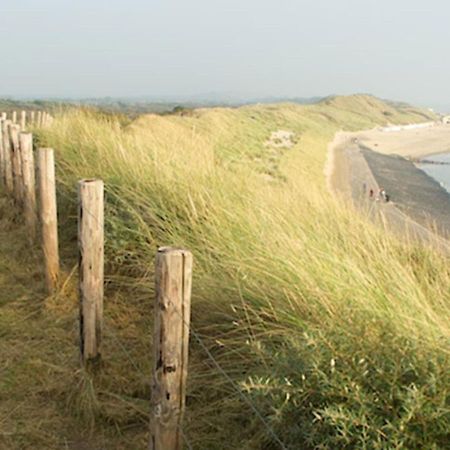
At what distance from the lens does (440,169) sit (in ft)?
137

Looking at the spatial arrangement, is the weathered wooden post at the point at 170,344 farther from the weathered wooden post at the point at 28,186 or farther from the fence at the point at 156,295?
the weathered wooden post at the point at 28,186

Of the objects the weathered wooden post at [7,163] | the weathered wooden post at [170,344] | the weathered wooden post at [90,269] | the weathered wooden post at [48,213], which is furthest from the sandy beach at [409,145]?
the weathered wooden post at [170,344]

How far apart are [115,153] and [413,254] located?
3732mm

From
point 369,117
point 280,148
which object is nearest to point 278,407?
point 280,148

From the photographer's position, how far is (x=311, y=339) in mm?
2295

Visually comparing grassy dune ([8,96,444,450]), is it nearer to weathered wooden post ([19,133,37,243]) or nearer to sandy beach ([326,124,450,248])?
weathered wooden post ([19,133,37,243])

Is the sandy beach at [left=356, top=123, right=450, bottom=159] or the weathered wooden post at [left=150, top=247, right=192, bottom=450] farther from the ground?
the weathered wooden post at [left=150, top=247, right=192, bottom=450]

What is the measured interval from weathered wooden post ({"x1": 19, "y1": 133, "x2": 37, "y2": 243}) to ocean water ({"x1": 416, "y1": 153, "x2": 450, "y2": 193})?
88.9ft

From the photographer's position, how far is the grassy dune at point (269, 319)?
221 cm

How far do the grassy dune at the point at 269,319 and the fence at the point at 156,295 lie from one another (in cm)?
17

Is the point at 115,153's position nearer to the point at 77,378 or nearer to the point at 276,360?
the point at 77,378

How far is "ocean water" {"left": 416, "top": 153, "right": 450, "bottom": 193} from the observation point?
34.0 metres

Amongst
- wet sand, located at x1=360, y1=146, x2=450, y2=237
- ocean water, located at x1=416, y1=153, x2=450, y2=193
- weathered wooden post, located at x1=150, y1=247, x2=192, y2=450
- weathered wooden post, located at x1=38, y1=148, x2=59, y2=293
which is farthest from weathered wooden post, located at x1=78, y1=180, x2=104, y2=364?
ocean water, located at x1=416, y1=153, x2=450, y2=193

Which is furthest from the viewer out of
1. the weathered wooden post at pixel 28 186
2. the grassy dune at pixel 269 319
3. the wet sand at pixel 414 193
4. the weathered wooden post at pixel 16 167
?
the wet sand at pixel 414 193
